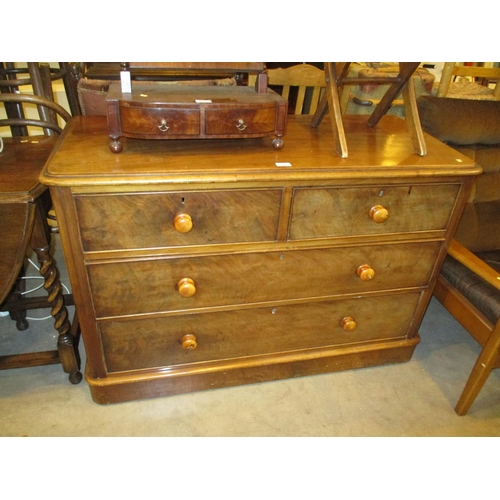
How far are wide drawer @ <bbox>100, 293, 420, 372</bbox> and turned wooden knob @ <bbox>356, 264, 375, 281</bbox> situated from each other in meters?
0.17

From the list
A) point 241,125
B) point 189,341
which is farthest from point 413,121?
point 189,341

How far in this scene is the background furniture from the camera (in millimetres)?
1648

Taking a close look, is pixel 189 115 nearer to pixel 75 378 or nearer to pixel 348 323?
pixel 348 323

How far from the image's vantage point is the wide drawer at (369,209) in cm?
137

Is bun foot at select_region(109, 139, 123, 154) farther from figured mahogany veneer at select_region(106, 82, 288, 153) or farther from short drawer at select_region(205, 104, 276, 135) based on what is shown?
short drawer at select_region(205, 104, 276, 135)

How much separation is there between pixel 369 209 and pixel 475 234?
898mm

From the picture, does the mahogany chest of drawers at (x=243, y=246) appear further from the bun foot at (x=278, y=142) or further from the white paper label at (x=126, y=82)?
the white paper label at (x=126, y=82)

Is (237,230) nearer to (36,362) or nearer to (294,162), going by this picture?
(294,162)

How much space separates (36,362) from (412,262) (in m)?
1.70

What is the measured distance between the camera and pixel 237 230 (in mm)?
1355

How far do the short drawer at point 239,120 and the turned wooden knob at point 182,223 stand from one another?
288 millimetres

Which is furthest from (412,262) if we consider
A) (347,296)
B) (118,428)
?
(118,428)

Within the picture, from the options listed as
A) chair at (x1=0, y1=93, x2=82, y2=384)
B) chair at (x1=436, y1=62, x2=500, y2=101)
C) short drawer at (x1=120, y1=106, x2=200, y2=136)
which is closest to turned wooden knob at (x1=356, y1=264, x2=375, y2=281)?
short drawer at (x1=120, y1=106, x2=200, y2=136)

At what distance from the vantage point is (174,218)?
1271 millimetres
